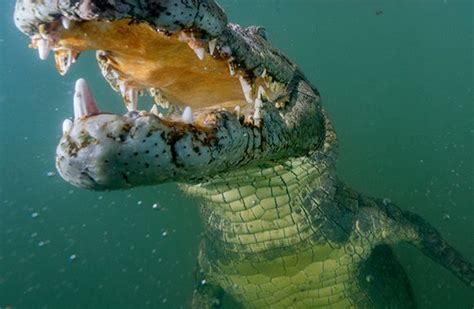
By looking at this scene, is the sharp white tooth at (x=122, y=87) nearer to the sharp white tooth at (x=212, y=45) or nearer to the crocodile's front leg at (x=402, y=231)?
the sharp white tooth at (x=212, y=45)

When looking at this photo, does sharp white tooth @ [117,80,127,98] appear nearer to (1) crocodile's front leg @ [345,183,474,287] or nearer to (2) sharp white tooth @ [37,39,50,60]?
(2) sharp white tooth @ [37,39,50,60]

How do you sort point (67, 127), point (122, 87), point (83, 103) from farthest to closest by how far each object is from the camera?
point (122, 87) < point (83, 103) < point (67, 127)

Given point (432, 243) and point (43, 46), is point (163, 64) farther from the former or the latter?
point (432, 243)

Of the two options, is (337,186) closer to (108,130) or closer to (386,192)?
(108,130)

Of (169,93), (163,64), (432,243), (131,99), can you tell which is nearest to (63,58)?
(163,64)

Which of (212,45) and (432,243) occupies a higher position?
(212,45)

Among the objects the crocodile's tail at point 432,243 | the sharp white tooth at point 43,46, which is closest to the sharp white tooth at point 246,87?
the sharp white tooth at point 43,46

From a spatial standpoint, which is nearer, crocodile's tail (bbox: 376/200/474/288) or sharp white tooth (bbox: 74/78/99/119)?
sharp white tooth (bbox: 74/78/99/119)

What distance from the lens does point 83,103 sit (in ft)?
5.76

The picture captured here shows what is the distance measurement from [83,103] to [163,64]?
3.26ft

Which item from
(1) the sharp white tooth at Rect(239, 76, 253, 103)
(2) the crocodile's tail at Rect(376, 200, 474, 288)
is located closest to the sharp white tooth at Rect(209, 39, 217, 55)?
(1) the sharp white tooth at Rect(239, 76, 253, 103)

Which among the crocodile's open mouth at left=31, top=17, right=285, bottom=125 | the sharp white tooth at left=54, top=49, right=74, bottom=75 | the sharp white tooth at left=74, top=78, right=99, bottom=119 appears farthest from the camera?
the sharp white tooth at left=54, top=49, right=74, bottom=75

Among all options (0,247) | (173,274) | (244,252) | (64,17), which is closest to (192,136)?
(64,17)

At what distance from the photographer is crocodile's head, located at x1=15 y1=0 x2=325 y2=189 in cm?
152
